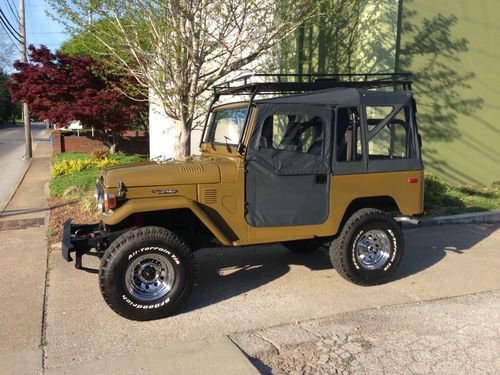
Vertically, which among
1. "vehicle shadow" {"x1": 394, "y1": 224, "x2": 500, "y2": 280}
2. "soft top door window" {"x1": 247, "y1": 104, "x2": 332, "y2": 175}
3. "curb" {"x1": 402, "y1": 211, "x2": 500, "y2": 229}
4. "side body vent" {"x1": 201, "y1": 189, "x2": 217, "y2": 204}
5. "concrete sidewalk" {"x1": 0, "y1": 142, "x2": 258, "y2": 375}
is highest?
"soft top door window" {"x1": 247, "y1": 104, "x2": 332, "y2": 175}

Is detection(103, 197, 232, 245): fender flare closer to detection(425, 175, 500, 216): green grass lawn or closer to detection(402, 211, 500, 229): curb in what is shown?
detection(402, 211, 500, 229): curb

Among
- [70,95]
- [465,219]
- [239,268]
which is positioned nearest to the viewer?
[239,268]

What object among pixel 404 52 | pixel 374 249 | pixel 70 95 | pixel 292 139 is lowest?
pixel 374 249

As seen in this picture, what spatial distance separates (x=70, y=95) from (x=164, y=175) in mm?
13792

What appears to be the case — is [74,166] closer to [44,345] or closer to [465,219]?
[465,219]

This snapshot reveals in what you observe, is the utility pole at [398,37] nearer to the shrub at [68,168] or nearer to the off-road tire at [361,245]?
the off-road tire at [361,245]

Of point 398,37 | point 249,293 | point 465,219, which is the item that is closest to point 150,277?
point 249,293

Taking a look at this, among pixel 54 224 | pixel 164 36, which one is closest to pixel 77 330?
pixel 54 224

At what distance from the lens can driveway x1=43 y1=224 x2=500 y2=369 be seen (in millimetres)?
4203

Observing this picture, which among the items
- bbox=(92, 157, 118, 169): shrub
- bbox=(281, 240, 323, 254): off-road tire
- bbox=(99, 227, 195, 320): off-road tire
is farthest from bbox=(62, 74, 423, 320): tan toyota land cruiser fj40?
bbox=(92, 157, 118, 169): shrub

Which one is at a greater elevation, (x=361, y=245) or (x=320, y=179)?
(x=320, y=179)

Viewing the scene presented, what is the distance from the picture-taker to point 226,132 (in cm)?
581

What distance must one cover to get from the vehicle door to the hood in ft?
1.28

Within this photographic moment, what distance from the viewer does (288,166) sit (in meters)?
5.02
